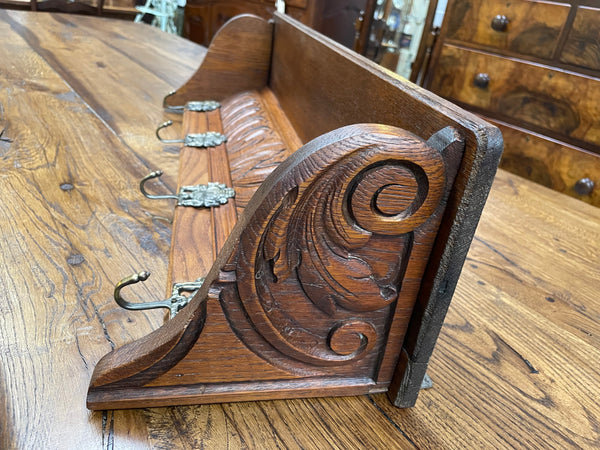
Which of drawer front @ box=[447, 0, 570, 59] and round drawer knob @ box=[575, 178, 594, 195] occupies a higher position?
drawer front @ box=[447, 0, 570, 59]

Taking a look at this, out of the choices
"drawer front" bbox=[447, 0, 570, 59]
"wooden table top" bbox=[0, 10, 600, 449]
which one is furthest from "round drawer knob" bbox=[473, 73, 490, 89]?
"wooden table top" bbox=[0, 10, 600, 449]

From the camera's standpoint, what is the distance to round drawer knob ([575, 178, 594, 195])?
1.71 m

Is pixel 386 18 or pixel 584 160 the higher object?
pixel 386 18

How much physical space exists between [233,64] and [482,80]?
1029mm

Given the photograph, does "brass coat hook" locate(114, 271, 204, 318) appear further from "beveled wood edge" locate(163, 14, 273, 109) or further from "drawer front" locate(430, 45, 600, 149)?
"drawer front" locate(430, 45, 600, 149)

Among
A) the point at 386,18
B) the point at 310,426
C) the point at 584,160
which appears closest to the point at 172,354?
the point at 310,426

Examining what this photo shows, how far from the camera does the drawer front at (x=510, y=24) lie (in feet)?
5.58

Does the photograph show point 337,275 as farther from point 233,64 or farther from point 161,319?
point 233,64

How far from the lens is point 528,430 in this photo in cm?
56

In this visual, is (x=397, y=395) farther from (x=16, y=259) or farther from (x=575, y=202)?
(x=575, y=202)

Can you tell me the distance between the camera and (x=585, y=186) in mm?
1717

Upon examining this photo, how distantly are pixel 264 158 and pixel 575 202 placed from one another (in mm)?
718

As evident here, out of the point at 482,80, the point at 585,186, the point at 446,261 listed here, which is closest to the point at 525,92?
the point at 482,80

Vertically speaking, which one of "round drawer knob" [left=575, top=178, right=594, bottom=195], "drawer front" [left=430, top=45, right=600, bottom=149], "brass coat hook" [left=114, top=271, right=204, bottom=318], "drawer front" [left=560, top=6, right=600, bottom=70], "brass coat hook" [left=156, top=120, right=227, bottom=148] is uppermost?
"drawer front" [left=560, top=6, right=600, bottom=70]
